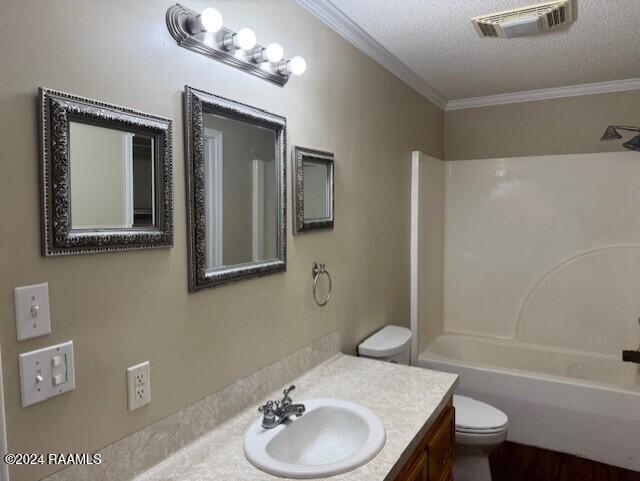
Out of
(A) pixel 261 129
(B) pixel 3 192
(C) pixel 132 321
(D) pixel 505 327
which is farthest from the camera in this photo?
(D) pixel 505 327

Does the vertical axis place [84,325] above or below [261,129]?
below

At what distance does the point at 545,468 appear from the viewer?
2791 mm

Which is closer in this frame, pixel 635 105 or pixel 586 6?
pixel 586 6

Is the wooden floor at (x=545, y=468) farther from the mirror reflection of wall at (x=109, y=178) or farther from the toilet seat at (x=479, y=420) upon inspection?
the mirror reflection of wall at (x=109, y=178)

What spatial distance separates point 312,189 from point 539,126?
246cm

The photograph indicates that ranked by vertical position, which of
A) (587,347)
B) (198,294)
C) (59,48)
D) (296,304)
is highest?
(59,48)

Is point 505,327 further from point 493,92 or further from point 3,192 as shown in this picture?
point 3,192

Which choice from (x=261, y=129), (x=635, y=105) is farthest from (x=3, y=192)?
(x=635, y=105)

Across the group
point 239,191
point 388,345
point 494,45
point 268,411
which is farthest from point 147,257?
point 494,45

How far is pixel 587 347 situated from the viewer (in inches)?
138

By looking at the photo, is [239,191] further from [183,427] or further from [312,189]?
[183,427]

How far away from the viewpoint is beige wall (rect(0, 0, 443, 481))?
0.97m

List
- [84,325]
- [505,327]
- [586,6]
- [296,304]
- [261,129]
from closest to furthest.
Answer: [84,325] < [261,129] < [296,304] < [586,6] < [505,327]

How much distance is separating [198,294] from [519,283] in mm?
3026
